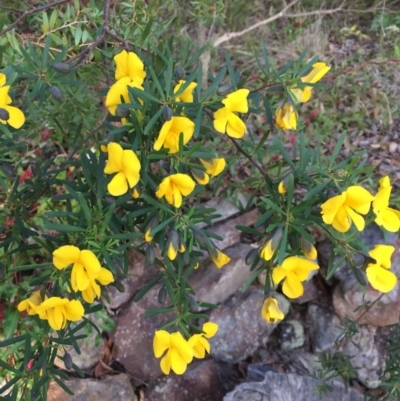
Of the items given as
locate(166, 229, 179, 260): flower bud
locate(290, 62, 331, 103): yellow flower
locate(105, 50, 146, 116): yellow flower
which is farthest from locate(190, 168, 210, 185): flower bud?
locate(290, 62, 331, 103): yellow flower

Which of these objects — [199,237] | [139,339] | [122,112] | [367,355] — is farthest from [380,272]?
[139,339]

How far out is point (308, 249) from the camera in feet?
4.30

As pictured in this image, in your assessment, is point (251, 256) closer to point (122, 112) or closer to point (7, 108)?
point (122, 112)

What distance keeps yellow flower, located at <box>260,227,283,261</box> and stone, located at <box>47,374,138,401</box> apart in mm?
1478

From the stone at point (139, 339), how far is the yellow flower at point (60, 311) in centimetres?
125

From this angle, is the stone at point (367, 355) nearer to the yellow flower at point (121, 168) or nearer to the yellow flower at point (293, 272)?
the yellow flower at point (293, 272)

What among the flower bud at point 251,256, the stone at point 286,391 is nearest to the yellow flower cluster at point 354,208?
the flower bud at point 251,256

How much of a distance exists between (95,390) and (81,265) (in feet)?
4.53

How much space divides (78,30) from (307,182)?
1.17 meters

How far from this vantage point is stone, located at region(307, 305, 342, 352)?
2598mm

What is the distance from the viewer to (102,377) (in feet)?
8.05

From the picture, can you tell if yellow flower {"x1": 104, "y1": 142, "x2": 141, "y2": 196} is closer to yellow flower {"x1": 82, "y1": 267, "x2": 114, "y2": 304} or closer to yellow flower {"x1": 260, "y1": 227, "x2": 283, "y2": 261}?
yellow flower {"x1": 82, "y1": 267, "x2": 114, "y2": 304}

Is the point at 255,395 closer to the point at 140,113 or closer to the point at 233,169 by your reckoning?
the point at 233,169

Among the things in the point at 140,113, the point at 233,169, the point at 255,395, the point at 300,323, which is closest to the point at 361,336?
the point at 300,323
